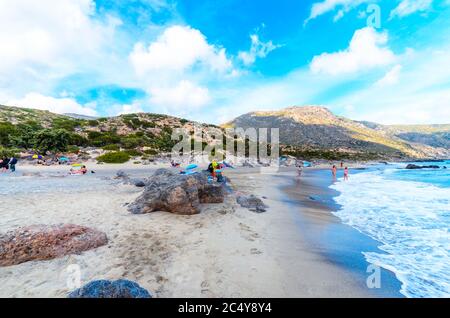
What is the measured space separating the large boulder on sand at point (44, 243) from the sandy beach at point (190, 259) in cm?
20

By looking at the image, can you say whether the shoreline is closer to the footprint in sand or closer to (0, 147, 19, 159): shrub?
the footprint in sand

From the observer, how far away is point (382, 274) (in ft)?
15.9

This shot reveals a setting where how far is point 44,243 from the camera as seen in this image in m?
4.75

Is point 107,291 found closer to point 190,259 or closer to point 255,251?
point 190,259

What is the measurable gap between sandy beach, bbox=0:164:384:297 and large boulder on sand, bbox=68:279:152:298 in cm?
58

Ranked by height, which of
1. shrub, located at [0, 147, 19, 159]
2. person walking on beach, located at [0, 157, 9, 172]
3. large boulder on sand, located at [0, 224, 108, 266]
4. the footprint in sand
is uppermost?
shrub, located at [0, 147, 19, 159]

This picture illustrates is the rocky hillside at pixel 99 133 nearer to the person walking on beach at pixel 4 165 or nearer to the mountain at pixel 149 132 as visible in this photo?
the mountain at pixel 149 132

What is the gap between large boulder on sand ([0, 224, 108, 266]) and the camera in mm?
4453

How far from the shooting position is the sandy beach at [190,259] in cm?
382

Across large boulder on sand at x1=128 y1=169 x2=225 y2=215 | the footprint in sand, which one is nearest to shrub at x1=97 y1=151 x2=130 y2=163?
large boulder on sand at x1=128 y1=169 x2=225 y2=215

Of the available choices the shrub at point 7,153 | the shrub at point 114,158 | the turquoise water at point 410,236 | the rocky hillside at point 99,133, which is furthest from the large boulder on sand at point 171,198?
the rocky hillside at point 99,133

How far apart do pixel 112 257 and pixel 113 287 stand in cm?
195
